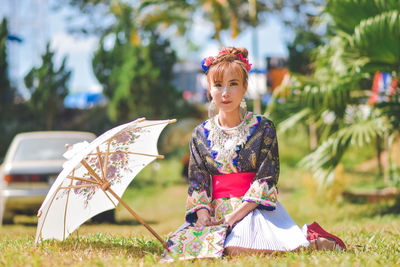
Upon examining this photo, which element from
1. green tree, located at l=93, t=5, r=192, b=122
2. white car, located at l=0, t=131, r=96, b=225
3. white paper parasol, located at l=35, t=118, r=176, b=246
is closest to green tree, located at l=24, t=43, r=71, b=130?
green tree, located at l=93, t=5, r=192, b=122

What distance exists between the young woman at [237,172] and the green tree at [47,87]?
11950 millimetres

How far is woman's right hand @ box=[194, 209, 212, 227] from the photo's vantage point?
3.22 meters

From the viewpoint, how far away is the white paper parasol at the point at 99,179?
10.8 ft

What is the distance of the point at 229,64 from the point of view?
3312 mm

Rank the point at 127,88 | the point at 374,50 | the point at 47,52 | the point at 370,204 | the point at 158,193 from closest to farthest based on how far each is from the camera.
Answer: the point at 374,50
the point at 370,204
the point at 158,193
the point at 47,52
the point at 127,88

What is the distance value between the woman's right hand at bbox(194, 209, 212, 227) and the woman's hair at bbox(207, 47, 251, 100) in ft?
2.99

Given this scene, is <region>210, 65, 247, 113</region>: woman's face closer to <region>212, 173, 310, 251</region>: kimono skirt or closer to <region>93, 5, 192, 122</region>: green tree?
<region>212, 173, 310, 251</region>: kimono skirt

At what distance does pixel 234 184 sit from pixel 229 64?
2.72 feet

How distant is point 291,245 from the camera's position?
119 inches

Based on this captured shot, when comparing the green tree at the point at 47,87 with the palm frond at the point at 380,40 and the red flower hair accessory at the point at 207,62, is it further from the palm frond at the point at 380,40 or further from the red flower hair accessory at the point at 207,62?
the red flower hair accessory at the point at 207,62

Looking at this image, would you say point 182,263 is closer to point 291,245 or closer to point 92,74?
point 291,245

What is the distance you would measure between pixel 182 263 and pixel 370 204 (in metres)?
6.93

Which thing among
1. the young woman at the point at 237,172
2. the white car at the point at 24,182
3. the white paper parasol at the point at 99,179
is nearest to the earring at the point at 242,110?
the young woman at the point at 237,172

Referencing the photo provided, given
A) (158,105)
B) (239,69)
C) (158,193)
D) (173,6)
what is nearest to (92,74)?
(158,105)
